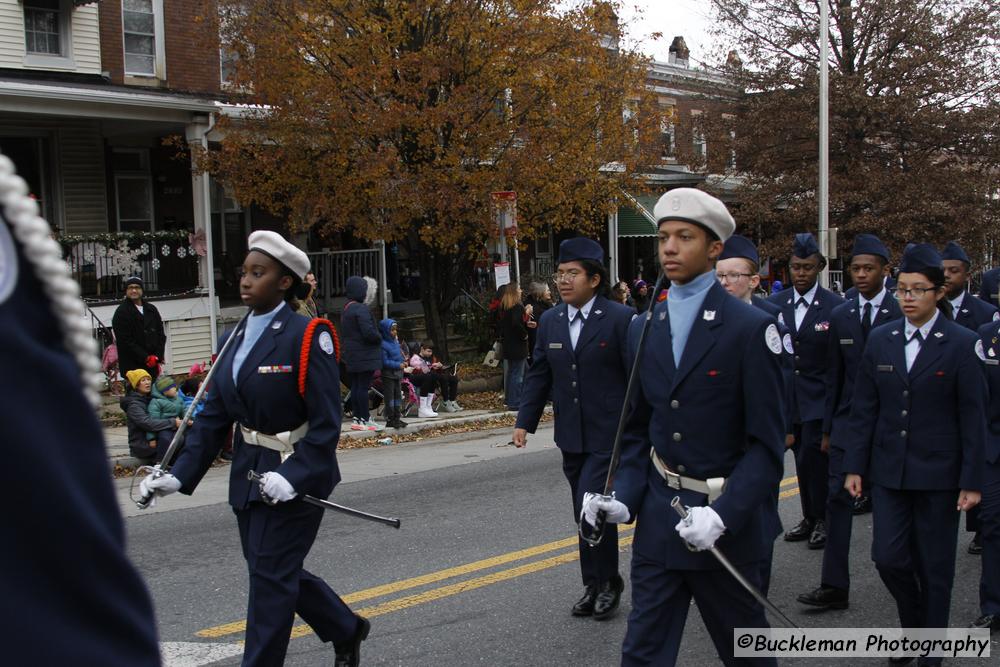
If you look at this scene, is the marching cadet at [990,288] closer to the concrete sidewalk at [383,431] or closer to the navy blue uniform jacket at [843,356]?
the navy blue uniform jacket at [843,356]

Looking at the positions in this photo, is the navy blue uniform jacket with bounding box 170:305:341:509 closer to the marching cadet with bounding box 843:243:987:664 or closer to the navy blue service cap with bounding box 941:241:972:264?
the marching cadet with bounding box 843:243:987:664

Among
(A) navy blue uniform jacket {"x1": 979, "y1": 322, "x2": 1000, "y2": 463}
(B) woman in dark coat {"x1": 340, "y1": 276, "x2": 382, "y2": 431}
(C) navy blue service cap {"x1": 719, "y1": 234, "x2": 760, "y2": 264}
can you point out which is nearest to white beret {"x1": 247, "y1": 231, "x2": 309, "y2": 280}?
(C) navy blue service cap {"x1": 719, "y1": 234, "x2": 760, "y2": 264}

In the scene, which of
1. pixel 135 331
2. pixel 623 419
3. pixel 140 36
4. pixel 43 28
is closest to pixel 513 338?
pixel 135 331

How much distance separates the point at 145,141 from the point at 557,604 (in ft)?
54.7

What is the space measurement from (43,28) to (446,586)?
50.2 ft

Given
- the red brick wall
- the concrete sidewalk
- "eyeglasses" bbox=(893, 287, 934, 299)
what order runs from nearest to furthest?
"eyeglasses" bbox=(893, 287, 934, 299), the concrete sidewalk, the red brick wall

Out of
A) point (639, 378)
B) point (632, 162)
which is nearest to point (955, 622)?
point (639, 378)

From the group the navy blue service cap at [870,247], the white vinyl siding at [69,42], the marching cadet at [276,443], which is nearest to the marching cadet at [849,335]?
the navy blue service cap at [870,247]

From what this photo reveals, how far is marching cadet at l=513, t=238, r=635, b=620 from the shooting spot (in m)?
6.64

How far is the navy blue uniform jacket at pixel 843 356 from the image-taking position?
24.5 feet

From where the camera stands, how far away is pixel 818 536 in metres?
8.32

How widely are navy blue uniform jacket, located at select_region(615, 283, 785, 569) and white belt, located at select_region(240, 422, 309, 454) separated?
5.15ft

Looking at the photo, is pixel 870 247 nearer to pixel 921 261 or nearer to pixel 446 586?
pixel 921 261

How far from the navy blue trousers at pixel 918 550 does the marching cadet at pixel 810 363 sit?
218cm
